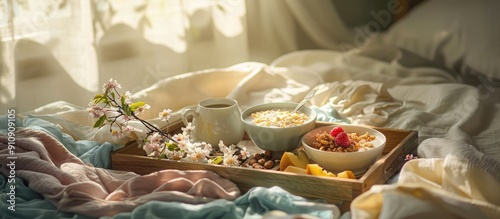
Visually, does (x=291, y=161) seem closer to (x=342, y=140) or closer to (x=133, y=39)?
(x=342, y=140)

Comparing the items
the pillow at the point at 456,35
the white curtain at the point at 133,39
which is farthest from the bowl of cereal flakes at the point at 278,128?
the pillow at the point at 456,35

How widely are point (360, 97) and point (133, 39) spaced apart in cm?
85

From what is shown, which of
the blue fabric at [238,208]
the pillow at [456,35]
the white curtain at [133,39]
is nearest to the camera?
the blue fabric at [238,208]

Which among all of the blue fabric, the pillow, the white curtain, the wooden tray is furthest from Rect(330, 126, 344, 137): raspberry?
the pillow

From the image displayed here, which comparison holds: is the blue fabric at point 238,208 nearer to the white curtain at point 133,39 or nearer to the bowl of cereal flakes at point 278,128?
the bowl of cereal flakes at point 278,128

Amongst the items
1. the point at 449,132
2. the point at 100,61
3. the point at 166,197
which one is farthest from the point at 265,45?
the point at 166,197

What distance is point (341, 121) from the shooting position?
159 cm

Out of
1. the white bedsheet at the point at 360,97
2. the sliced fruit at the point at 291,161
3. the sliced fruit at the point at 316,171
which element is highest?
the sliced fruit at the point at 316,171

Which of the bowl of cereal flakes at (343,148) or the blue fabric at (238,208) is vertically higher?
the bowl of cereal flakes at (343,148)

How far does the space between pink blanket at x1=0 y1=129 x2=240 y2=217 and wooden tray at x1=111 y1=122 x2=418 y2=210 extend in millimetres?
37

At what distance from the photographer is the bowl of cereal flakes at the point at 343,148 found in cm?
116

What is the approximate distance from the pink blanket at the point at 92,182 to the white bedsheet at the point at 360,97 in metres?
0.18

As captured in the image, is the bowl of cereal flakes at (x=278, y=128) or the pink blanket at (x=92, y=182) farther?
the bowl of cereal flakes at (x=278, y=128)

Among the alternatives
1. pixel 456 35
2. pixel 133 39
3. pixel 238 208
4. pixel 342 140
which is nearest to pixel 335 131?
pixel 342 140
